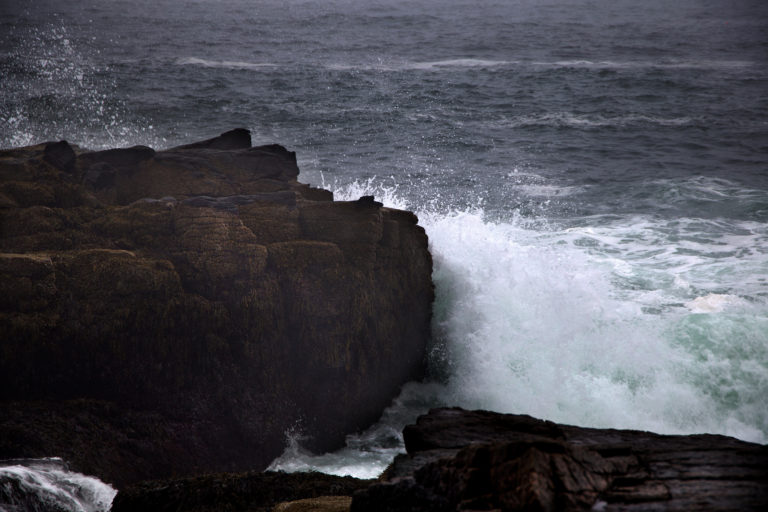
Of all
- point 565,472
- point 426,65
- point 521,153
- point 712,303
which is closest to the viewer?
point 565,472

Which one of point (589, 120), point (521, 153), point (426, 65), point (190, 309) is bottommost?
point (190, 309)

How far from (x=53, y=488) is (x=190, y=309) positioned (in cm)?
208

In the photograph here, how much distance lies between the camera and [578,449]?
325cm

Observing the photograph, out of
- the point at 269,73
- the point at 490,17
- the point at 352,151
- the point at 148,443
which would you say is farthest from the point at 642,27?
the point at 148,443

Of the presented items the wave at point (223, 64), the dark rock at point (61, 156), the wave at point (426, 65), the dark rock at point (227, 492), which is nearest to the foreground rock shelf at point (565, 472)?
the dark rock at point (227, 492)

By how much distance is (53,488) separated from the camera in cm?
467

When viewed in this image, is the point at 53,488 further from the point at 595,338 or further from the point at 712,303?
the point at 712,303

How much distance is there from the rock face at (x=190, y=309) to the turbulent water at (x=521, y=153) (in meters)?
0.62

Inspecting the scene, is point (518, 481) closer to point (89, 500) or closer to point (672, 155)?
point (89, 500)

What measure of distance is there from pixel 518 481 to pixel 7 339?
4.78 m

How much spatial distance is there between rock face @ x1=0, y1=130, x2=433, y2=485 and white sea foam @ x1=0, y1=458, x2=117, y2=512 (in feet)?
0.57

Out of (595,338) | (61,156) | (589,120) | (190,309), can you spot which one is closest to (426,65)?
(589,120)

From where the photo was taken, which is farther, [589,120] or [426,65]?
[426,65]

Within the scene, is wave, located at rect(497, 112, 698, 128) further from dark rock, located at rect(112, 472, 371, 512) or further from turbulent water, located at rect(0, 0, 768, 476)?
dark rock, located at rect(112, 472, 371, 512)
